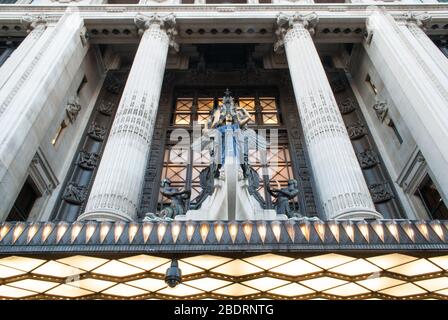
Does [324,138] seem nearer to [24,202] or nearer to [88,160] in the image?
[88,160]

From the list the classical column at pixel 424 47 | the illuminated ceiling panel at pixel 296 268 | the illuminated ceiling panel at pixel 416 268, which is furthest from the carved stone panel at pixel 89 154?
the classical column at pixel 424 47

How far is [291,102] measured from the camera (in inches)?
768

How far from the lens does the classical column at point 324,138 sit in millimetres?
10641

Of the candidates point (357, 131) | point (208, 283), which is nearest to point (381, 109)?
point (357, 131)

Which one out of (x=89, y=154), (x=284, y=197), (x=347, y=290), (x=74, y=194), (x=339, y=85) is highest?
(x=339, y=85)

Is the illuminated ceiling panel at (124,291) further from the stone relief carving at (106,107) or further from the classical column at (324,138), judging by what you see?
the stone relief carving at (106,107)

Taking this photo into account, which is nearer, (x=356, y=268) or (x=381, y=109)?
(x=356, y=268)

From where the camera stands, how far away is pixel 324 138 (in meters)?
12.5

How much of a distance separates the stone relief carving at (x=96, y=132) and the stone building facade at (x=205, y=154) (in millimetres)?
138

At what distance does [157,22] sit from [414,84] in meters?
10.8

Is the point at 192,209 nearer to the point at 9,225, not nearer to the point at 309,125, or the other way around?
the point at 9,225

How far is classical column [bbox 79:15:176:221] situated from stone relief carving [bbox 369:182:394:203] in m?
8.72

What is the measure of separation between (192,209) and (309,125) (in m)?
5.17
